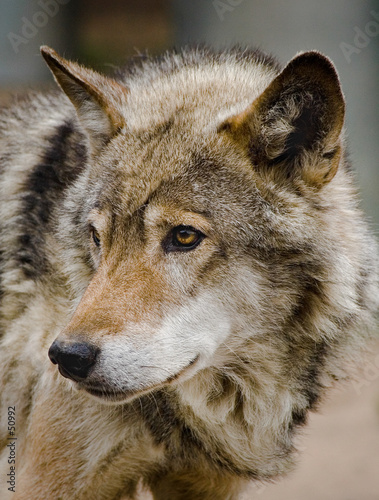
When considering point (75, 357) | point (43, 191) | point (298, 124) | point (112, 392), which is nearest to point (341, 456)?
point (43, 191)

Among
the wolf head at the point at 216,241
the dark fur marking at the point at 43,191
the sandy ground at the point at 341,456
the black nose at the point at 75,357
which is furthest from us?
the sandy ground at the point at 341,456

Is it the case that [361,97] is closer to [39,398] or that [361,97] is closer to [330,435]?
[330,435]

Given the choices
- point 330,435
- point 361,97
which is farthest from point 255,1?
point 330,435

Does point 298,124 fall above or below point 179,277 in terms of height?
above

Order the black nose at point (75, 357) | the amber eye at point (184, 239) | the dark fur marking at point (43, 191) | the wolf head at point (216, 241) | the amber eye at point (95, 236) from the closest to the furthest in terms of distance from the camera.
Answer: the black nose at point (75, 357) → the wolf head at point (216, 241) → the amber eye at point (184, 239) → the amber eye at point (95, 236) → the dark fur marking at point (43, 191)

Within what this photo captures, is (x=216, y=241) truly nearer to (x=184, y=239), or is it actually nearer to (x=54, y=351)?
(x=184, y=239)

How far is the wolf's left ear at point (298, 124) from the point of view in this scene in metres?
2.87

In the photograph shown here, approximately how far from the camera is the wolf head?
9.34 ft

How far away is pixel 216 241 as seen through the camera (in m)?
3.01

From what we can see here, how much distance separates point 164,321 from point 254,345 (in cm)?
54

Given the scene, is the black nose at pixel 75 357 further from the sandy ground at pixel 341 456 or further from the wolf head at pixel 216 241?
the sandy ground at pixel 341 456

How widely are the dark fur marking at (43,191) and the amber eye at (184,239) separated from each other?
0.94 meters

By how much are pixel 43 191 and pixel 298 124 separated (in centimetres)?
153

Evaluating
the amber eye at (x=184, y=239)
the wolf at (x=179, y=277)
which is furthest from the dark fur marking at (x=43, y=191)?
the amber eye at (x=184, y=239)
